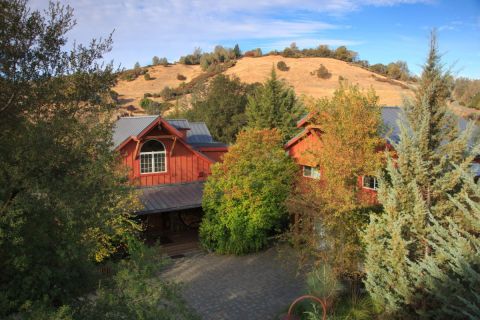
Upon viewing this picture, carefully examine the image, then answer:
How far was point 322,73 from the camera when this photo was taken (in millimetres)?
70062

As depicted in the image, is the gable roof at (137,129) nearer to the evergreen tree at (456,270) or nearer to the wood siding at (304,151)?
the wood siding at (304,151)

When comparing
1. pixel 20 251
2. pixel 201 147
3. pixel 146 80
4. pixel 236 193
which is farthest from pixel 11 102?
pixel 146 80

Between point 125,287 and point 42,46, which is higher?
point 42,46

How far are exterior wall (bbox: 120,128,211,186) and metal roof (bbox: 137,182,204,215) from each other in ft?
1.26

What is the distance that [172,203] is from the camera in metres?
19.4

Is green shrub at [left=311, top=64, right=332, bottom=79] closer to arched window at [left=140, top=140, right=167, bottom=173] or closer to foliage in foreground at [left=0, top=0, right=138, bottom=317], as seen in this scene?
arched window at [left=140, top=140, right=167, bottom=173]

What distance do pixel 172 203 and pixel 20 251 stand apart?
42.5 ft

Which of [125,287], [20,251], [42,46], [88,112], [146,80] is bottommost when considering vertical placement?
[125,287]

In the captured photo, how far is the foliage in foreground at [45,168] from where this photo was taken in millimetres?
6492

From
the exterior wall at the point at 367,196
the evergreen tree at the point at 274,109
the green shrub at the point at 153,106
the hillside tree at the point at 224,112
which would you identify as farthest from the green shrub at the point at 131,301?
Result: the green shrub at the point at 153,106

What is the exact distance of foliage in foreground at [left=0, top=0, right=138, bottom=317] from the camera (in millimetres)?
6492

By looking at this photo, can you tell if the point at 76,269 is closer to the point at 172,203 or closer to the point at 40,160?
the point at 40,160

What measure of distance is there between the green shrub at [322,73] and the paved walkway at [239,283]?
55155 mm

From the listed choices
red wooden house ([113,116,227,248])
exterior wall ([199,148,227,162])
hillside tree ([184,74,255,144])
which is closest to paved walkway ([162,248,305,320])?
red wooden house ([113,116,227,248])
